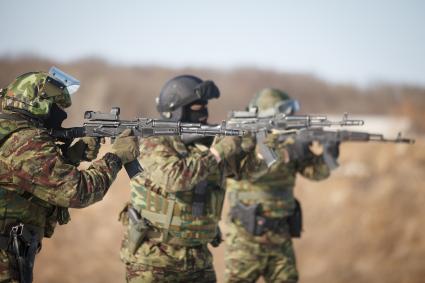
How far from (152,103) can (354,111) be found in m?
12.6

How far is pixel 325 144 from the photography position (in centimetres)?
732

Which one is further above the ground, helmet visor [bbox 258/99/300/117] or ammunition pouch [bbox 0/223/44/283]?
helmet visor [bbox 258/99/300/117]

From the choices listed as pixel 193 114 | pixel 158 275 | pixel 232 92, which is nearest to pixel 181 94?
pixel 193 114

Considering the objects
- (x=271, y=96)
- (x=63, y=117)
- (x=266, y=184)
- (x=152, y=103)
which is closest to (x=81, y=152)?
(x=63, y=117)

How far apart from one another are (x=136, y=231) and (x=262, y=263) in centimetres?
209

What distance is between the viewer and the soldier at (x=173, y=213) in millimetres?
4973

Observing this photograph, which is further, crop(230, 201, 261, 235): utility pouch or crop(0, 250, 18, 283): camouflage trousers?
crop(230, 201, 261, 235): utility pouch

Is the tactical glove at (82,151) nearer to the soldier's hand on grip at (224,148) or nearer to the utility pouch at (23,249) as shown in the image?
the utility pouch at (23,249)

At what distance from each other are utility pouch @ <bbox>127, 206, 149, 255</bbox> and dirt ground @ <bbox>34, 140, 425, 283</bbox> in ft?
17.8

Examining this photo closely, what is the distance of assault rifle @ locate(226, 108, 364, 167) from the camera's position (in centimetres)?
600

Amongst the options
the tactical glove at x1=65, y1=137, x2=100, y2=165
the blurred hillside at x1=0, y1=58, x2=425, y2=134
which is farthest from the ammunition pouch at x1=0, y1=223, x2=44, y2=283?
the blurred hillside at x1=0, y1=58, x2=425, y2=134

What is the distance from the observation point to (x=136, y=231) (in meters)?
5.05

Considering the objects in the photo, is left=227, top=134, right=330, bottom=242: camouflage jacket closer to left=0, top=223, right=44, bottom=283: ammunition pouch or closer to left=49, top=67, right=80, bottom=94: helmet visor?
left=49, top=67, right=80, bottom=94: helmet visor

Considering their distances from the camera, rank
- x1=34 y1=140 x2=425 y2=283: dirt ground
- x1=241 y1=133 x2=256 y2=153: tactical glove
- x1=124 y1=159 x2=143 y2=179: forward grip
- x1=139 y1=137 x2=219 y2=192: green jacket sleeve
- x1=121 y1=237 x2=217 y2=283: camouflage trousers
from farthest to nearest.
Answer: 1. x1=34 y1=140 x2=425 y2=283: dirt ground
2. x1=241 y1=133 x2=256 y2=153: tactical glove
3. x1=121 y1=237 x2=217 y2=283: camouflage trousers
4. x1=139 y1=137 x2=219 y2=192: green jacket sleeve
5. x1=124 y1=159 x2=143 y2=179: forward grip
